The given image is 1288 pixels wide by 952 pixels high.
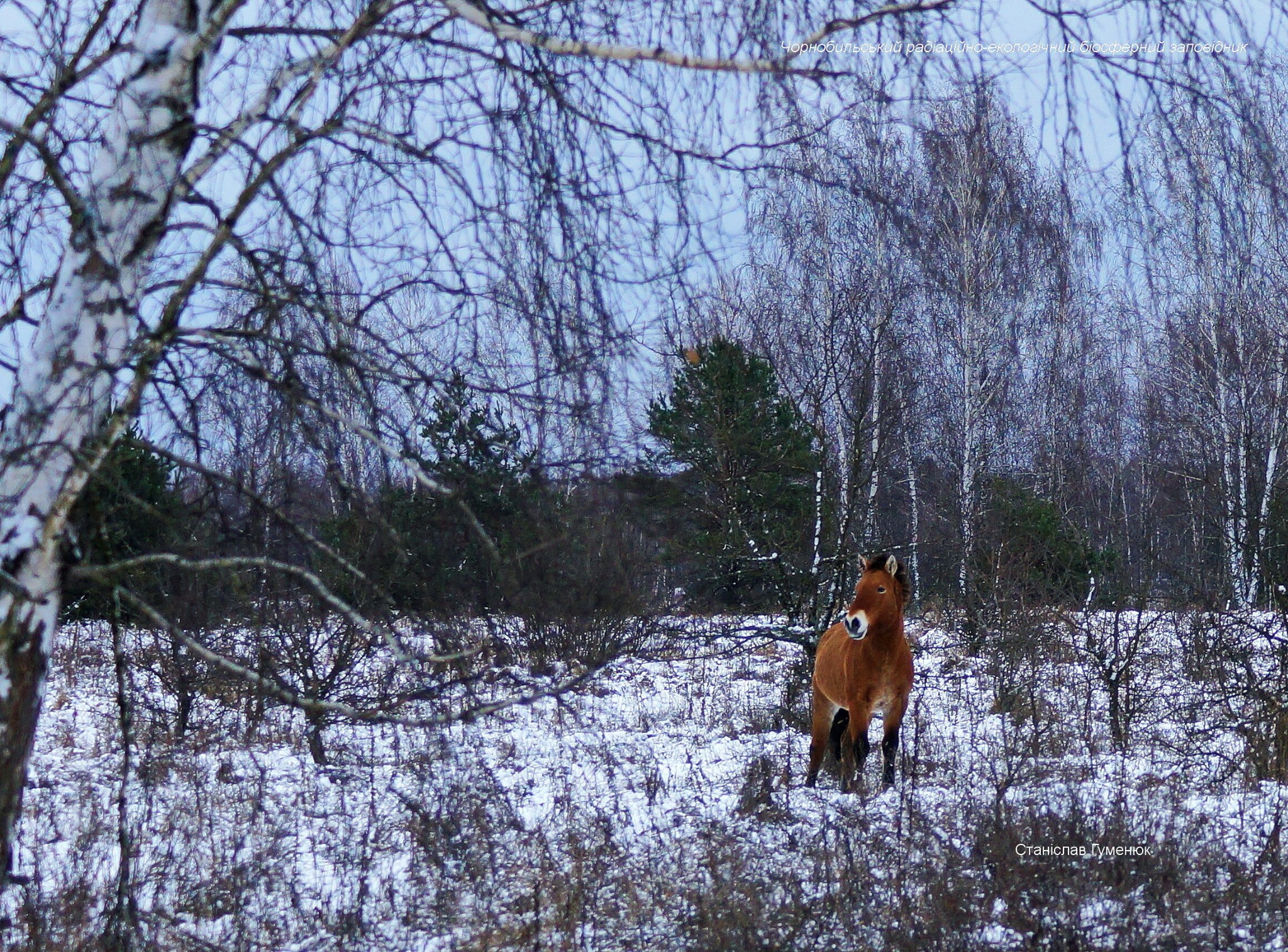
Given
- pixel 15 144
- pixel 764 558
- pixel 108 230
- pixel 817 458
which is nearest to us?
pixel 108 230

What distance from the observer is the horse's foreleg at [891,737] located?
631 cm

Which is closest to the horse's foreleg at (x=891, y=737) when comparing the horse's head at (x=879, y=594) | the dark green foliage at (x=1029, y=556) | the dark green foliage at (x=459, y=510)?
the horse's head at (x=879, y=594)

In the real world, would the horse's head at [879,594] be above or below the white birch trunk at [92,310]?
below

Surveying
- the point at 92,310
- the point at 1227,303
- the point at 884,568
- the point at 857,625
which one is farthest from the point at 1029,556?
the point at 1227,303

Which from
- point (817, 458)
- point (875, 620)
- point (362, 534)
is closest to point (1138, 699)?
point (875, 620)

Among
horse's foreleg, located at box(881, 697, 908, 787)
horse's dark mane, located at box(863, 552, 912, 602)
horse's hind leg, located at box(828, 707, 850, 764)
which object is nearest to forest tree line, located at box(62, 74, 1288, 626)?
horse's dark mane, located at box(863, 552, 912, 602)

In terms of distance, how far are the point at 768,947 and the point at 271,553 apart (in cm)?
208

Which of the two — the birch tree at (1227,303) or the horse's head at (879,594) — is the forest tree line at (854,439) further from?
the horse's head at (879,594)

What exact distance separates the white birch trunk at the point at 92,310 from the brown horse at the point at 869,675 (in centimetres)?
430

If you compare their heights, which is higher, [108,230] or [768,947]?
[108,230]

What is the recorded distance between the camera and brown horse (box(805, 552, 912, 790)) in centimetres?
635

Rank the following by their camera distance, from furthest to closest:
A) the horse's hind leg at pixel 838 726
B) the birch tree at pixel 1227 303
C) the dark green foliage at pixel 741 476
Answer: the dark green foliage at pixel 741 476
the horse's hind leg at pixel 838 726
the birch tree at pixel 1227 303

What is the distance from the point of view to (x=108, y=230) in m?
2.81

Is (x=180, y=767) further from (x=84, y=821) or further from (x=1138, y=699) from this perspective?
(x=1138, y=699)
